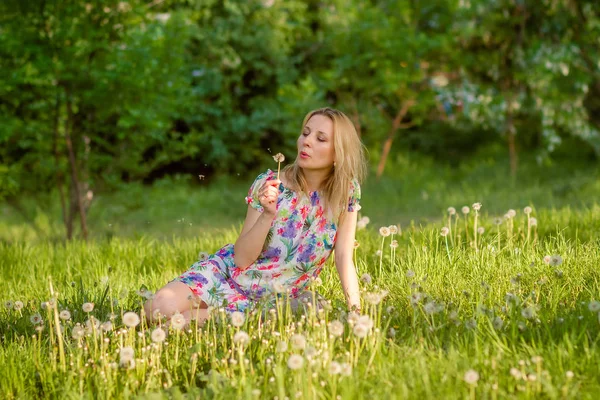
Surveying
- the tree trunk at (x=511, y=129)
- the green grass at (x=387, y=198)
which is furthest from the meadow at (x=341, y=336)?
the tree trunk at (x=511, y=129)

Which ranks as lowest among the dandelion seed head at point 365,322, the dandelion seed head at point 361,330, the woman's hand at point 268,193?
the dandelion seed head at point 361,330

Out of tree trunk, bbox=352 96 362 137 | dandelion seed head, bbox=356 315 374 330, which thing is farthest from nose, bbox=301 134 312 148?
tree trunk, bbox=352 96 362 137

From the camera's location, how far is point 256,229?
3.63 meters

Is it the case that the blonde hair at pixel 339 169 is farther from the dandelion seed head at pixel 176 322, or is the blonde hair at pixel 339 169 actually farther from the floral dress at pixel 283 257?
the dandelion seed head at pixel 176 322

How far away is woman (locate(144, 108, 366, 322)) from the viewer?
12.4 ft

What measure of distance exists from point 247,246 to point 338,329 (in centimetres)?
131

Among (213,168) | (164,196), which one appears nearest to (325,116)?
(164,196)

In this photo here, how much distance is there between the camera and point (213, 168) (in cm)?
1358

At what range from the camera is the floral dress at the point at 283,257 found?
3896mm

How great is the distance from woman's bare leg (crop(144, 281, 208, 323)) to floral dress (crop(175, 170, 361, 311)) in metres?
0.09

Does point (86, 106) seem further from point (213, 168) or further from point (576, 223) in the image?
point (213, 168)

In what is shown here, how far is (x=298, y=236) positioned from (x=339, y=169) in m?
0.43

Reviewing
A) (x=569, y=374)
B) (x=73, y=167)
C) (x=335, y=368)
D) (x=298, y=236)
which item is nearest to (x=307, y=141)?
(x=298, y=236)

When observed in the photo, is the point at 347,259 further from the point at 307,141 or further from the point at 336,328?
the point at 336,328
